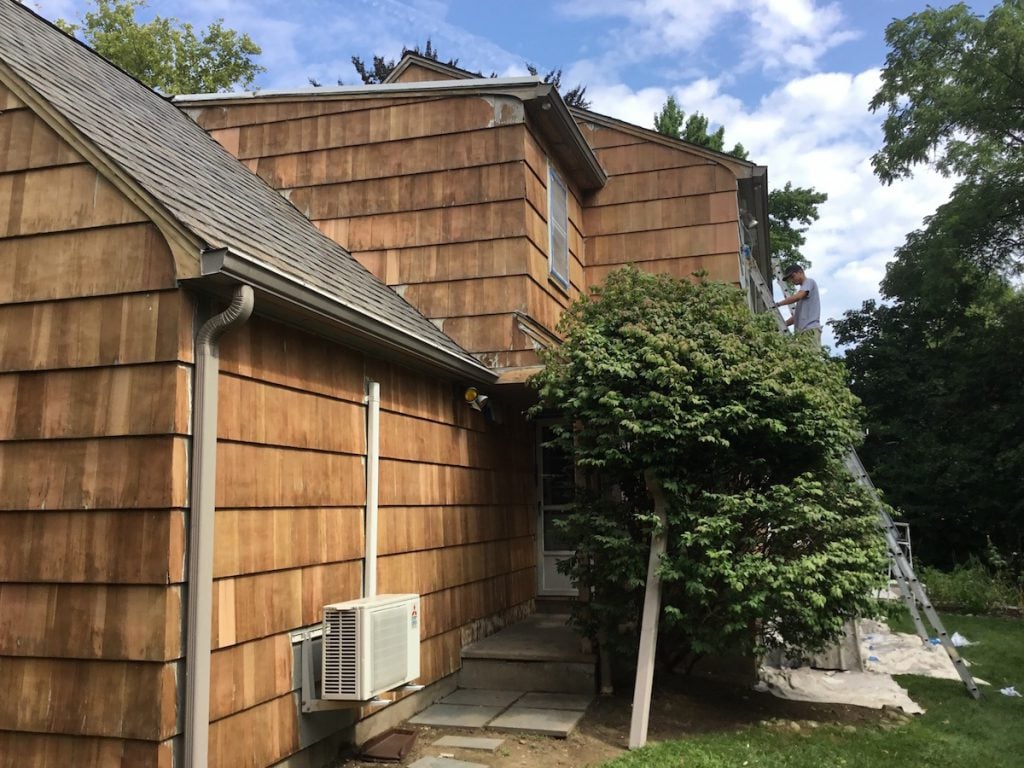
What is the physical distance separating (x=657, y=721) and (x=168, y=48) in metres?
20.9

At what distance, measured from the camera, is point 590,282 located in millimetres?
9414

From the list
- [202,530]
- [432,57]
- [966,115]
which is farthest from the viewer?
[432,57]

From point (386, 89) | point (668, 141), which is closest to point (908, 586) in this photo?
point (668, 141)

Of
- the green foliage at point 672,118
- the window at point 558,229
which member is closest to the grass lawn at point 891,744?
the window at point 558,229

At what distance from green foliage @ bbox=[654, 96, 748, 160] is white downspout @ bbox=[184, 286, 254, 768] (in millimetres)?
22125

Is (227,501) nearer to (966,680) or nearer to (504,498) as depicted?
(504,498)

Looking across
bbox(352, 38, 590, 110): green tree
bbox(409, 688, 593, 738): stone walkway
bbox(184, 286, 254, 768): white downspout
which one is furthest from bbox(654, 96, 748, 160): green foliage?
bbox(184, 286, 254, 768): white downspout

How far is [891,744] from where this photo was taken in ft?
16.4

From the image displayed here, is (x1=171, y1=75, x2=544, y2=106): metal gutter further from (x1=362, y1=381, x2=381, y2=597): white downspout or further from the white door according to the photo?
(x1=362, y1=381, x2=381, y2=597): white downspout

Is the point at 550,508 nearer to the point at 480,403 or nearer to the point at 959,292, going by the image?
the point at 480,403

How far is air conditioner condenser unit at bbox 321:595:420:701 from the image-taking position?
161 inches

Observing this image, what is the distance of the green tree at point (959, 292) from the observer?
15586 mm

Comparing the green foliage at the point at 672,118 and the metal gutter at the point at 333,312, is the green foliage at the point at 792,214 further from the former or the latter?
the metal gutter at the point at 333,312

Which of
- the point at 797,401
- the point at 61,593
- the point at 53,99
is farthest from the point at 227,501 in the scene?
the point at 797,401
